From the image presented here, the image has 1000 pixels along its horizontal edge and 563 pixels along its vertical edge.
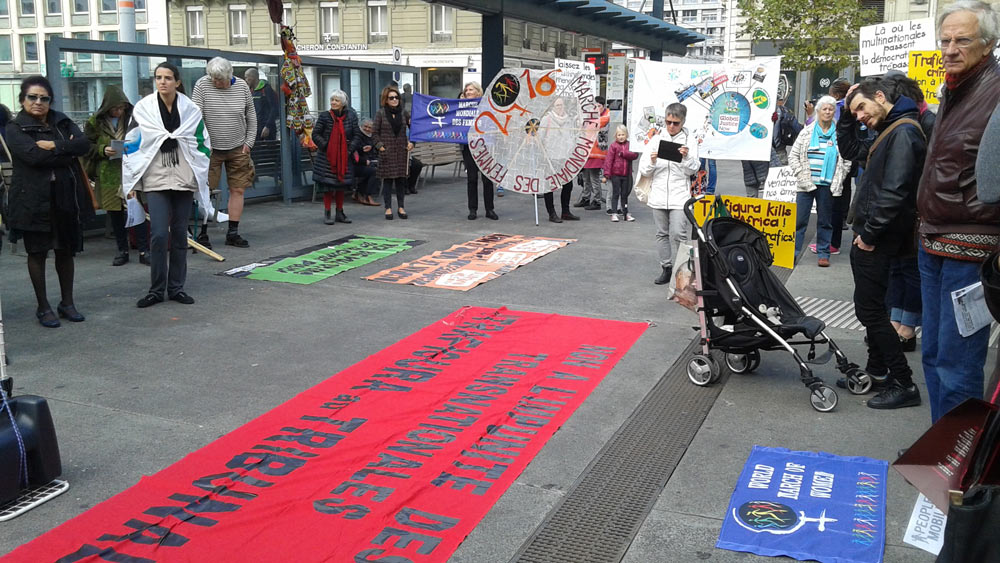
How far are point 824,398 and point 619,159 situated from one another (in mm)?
7906

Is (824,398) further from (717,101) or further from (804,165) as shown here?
(717,101)

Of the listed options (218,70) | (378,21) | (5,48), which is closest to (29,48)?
(5,48)

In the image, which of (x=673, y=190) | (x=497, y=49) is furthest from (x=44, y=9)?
(x=673, y=190)

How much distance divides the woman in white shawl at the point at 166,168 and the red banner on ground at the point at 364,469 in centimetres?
249

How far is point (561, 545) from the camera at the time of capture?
3.85 metres

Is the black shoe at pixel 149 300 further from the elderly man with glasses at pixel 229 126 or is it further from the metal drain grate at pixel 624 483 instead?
the metal drain grate at pixel 624 483

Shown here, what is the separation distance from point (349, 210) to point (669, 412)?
929cm

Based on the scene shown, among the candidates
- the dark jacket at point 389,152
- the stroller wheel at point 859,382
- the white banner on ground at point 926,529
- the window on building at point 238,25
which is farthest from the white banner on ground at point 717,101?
the window on building at point 238,25

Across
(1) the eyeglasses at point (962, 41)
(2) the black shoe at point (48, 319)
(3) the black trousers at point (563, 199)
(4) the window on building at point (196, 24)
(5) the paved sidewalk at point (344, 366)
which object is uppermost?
(4) the window on building at point (196, 24)

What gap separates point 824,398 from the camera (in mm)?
5379

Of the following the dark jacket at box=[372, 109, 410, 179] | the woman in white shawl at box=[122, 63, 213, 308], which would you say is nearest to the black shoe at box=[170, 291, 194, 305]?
the woman in white shawl at box=[122, 63, 213, 308]

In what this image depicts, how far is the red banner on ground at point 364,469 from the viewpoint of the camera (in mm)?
3814

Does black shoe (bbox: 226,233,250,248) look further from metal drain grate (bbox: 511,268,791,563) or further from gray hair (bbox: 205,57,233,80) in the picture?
metal drain grate (bbox: 511,268,791,563)

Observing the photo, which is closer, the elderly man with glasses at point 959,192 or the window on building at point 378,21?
the elderly man with glasses at point 959,192
